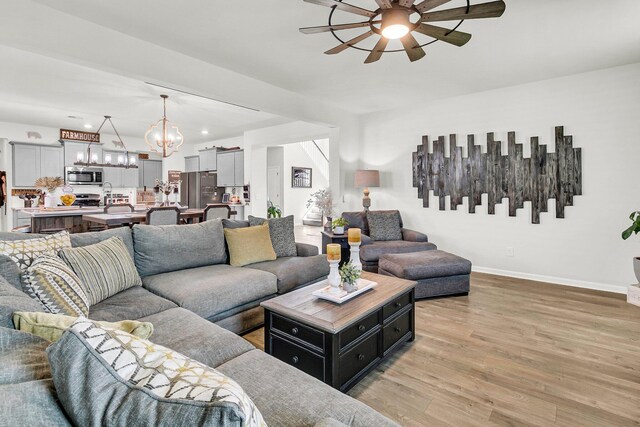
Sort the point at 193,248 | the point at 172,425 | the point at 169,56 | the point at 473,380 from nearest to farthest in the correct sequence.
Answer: the point at 172,425 < the point at 473,380 < the point at 193,248 < the point at 169,56

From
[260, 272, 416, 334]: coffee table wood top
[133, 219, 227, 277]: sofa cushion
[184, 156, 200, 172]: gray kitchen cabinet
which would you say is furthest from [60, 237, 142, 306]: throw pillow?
[184, 156, 200, 172]: gray kitchen cabinet

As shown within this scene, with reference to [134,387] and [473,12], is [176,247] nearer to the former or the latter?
[134,387]

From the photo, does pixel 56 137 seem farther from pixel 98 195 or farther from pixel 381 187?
pixel 381 187

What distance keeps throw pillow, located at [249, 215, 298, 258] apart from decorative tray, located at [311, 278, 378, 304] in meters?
1.25

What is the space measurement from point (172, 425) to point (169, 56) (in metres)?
3.55

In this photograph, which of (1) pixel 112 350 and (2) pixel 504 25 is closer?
(1) pixel 112 350

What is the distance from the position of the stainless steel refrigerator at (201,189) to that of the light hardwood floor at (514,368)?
20.1 ft

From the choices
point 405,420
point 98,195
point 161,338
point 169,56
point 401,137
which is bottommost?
point 405,420

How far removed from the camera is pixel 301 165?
34.9 ft

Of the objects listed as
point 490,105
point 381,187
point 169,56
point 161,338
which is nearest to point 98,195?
point 169,56

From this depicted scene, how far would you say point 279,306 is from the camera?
2.08 metres

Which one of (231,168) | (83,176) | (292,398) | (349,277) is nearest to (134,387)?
(292,398)

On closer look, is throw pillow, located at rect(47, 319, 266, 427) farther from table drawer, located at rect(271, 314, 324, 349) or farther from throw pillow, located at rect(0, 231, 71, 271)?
throw pillow, located at rect(0, 231, 71, 271)

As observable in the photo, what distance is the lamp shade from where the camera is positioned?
5.26 m
